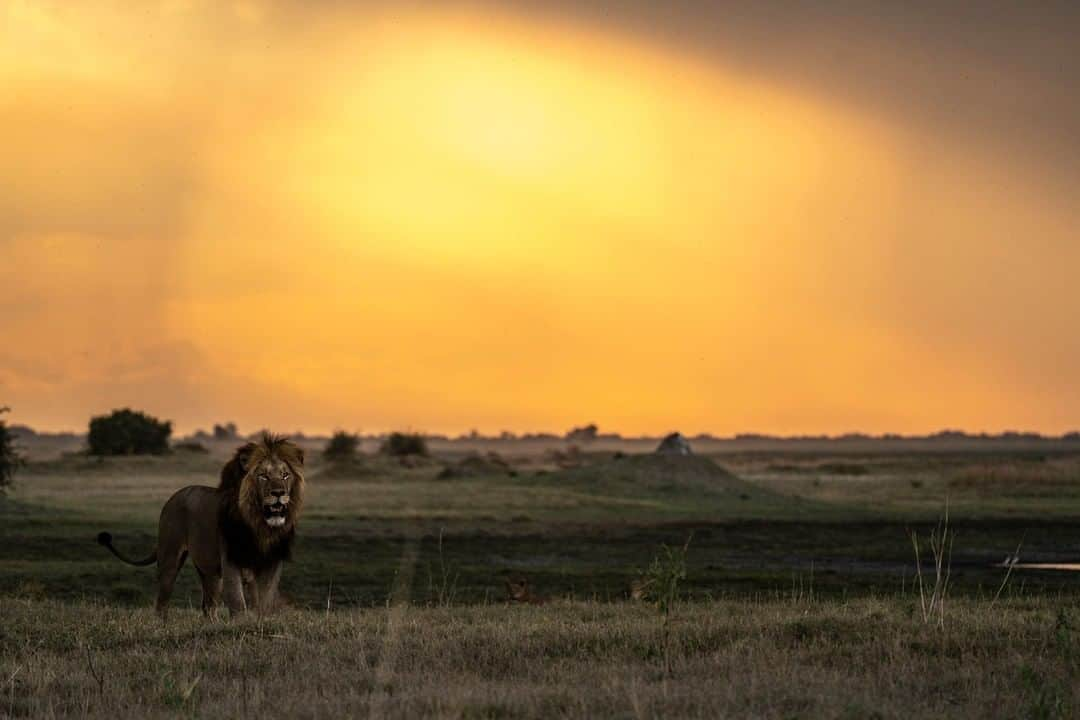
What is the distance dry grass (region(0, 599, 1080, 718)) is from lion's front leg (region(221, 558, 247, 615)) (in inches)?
20.7

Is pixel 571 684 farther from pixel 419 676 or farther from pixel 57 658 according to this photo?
pixel 57 658

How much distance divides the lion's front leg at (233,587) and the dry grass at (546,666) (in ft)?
1.73

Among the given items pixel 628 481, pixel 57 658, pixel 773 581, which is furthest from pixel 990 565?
pixel 628 481

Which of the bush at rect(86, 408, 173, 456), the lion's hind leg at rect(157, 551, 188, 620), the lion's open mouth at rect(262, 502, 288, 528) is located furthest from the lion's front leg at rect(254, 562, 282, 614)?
the bush at rect(86, 408, 173, 456)

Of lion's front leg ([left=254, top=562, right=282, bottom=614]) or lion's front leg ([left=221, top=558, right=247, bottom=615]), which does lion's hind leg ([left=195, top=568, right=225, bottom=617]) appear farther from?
lion's front leg ([left=254, top=562, right=282, bottom=614])

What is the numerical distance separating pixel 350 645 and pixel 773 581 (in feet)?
41.9

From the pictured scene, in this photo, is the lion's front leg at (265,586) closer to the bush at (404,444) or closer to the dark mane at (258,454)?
the dark mane at (258,454)

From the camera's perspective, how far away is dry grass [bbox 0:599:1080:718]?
32.7 ft

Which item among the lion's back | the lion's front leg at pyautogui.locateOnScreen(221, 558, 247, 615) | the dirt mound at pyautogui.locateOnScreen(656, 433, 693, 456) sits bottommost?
the lion's front leg at pyautogui.locateOnScreen(221, 558, 247, 615)

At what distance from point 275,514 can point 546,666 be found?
153 inches

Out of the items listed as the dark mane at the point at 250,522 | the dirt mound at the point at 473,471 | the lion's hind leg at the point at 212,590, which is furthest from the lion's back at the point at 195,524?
the dirt mound at the point at 473,471

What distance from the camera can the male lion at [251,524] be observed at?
14523 mm

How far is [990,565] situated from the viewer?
27.7 m

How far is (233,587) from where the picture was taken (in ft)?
48.6
